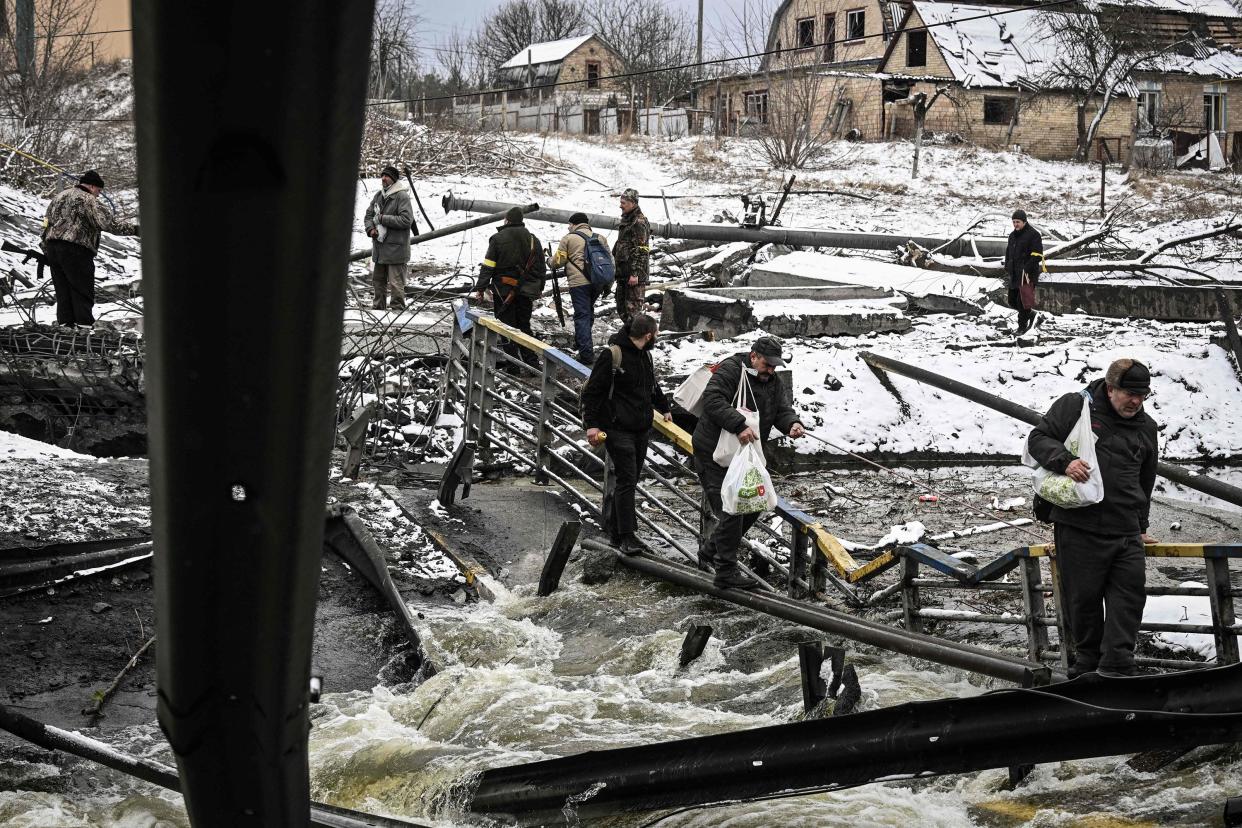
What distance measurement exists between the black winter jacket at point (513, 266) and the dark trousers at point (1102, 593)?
819 centimetres

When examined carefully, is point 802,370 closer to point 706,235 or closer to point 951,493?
point 951,493

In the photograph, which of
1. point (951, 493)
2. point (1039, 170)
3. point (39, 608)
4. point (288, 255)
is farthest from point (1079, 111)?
point (288, 255)

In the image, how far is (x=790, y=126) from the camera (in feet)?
111

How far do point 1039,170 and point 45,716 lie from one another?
114 ft

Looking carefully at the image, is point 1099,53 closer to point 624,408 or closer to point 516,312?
point 516,312

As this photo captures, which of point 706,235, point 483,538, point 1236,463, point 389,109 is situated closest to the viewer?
point 483,538

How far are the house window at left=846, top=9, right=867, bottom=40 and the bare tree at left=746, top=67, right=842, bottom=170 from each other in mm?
16575

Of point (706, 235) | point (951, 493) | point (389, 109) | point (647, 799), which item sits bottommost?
point (951, 493)

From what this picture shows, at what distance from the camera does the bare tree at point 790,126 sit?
3378 centimetres

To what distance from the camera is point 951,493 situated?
12586 millimetres

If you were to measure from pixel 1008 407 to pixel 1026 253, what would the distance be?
18.2 feet

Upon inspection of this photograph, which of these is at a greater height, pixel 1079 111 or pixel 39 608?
pixel 1079 111

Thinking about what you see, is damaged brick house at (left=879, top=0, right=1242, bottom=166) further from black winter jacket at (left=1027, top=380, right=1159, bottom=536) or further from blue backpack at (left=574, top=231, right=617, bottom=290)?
black winter jacket at (left=1027, top=380, right=1159, bottom=536)

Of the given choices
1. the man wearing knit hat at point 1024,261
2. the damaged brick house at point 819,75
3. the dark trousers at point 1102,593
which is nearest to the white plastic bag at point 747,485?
the dark trousers at point 1102,593
